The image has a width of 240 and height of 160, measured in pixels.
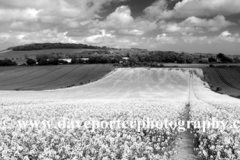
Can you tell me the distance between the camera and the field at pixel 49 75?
246 feet

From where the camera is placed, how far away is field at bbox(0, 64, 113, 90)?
7494 centimetres

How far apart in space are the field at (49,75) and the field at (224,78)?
3661 cm

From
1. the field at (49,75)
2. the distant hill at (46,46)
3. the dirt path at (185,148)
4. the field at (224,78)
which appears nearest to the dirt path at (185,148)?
the dirt path at (185,148)

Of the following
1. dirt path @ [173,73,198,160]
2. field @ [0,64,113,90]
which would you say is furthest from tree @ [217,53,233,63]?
dirt path @ [173,73,198,160]

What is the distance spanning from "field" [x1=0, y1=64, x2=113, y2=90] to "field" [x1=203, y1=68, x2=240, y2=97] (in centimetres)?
3661

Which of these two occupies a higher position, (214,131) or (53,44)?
(53,44)

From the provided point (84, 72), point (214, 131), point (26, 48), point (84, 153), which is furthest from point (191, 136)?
point (26, 48)

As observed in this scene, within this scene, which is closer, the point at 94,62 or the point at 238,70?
the point at 238,70

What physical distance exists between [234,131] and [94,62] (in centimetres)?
10368

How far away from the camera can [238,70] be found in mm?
94000

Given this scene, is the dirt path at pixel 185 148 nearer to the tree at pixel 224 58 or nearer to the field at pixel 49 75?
the field at pixel 49 75

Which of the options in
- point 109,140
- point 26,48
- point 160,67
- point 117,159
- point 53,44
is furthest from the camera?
point 53,44

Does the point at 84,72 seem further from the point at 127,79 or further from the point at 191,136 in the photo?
the point at 191,136

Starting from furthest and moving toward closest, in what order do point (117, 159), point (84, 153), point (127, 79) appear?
point (127, 79)
point (84, 153)
point (117, 159)
